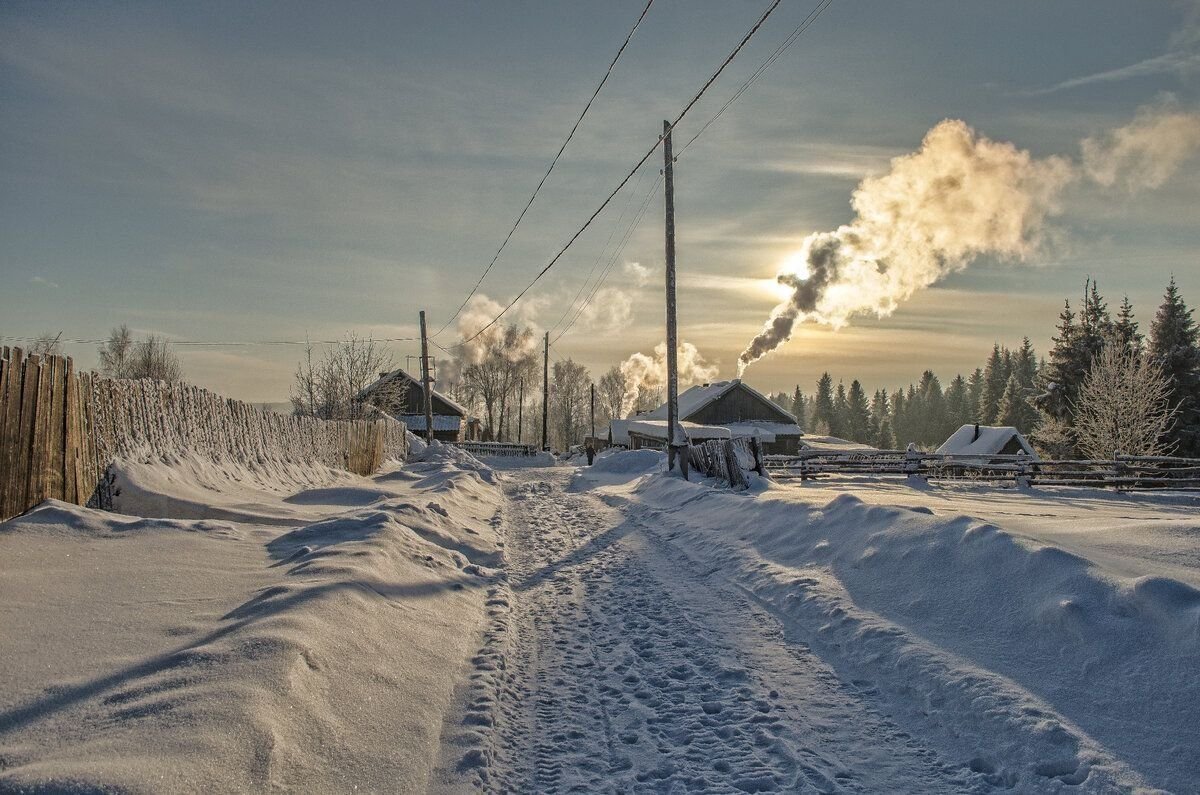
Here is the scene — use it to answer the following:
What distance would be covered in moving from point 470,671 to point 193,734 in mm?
2021

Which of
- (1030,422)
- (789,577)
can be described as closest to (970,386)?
(1030,422)

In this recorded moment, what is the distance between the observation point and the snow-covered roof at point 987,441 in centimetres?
3812

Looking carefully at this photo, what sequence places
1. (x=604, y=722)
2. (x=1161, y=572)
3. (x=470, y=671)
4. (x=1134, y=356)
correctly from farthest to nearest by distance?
(x=1134, y=356) < (x=1161, y=572) < (x=470, y=671) < (x=604, y=722)

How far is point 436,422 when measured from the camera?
57594mm

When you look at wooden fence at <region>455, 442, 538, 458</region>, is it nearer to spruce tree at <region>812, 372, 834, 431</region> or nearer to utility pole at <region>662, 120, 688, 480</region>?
utility pole at <region>662, 120, 688, 480</region>

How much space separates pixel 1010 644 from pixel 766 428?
45.3 metres

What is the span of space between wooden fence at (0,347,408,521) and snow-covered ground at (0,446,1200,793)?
0.52 metres

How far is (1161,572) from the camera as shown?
16.7 ft

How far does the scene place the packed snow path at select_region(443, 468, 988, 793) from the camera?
10.6 ft

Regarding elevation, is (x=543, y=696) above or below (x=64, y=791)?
below

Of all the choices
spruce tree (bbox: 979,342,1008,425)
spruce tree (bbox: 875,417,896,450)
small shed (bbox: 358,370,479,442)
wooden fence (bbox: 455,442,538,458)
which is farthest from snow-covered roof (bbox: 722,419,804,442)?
spruce tree (bbox: 875,417,896,450)

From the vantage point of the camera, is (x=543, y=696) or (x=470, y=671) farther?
(x=470, y=671)

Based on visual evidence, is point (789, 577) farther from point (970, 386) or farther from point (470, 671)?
point (970, 386)

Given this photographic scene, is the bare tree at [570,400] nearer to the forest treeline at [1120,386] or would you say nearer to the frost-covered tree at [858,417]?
the frost-covered tree at [858,417]
